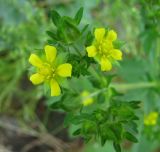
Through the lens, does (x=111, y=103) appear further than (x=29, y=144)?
No

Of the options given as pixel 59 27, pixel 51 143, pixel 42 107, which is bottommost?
pixel 51 143

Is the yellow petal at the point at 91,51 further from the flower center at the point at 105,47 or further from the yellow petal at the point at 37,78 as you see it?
the yellow petal at the point at 37,78

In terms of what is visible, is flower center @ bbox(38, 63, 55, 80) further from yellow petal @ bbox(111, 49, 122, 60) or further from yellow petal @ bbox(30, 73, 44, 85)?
yellow petal @ bbox(111, 49, 122, 60)

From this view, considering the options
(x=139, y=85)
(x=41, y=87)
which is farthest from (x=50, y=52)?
(x=41, y=87)

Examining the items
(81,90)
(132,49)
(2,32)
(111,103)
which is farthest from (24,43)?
(111,103)

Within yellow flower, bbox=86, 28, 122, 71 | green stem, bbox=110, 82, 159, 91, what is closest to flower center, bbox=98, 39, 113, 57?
Answer: yellow flower, bbox=86, 28, 122, 71

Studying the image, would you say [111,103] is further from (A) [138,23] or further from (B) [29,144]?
(B) [29,144]

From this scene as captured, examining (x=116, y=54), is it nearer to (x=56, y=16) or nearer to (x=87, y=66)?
(x=87, y=66)

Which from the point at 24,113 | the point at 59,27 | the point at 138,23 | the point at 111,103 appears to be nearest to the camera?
the point at 59,27
